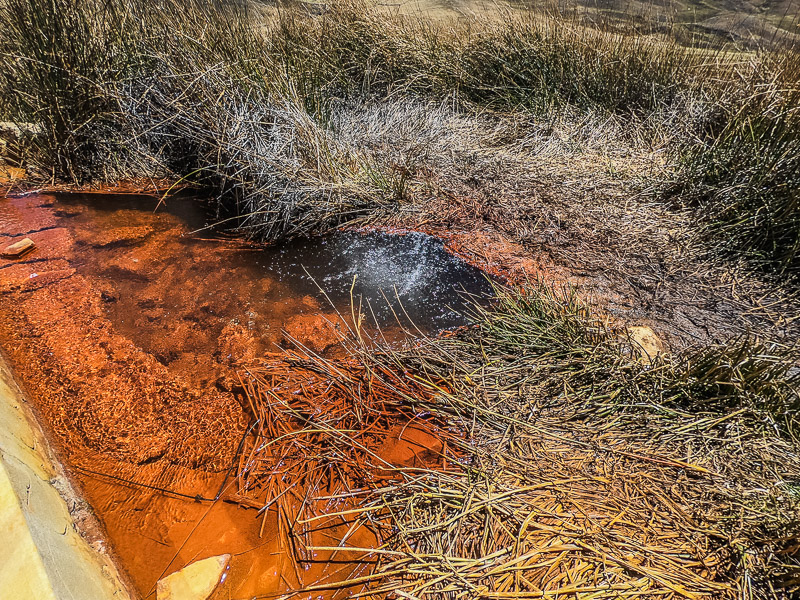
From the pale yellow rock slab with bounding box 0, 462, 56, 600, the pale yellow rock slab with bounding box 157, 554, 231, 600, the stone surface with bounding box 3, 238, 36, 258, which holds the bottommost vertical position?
the pale yellow rock slab with bounding box 157, 554, 231, 600

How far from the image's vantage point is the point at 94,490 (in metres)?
1.71

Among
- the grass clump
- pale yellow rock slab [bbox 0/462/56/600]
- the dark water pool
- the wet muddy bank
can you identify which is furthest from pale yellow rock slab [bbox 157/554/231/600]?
the grass clump

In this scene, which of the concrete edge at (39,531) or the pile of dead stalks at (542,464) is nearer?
the concrete edge at (39,531)

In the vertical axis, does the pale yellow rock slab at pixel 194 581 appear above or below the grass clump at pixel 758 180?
below

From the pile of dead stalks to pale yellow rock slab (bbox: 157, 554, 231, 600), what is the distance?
0.84 feet

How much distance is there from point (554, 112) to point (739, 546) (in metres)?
4.19

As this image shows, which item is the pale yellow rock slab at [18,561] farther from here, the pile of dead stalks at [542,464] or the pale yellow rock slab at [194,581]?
the pile of dead stalks at [542,464]

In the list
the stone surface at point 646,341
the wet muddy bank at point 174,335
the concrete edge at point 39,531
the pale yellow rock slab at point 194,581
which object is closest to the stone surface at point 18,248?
the wet muddy bank at point 174,335

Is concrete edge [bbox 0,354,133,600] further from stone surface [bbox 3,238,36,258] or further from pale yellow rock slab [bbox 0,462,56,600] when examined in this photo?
stone surface [bbox 3,238,36,258]

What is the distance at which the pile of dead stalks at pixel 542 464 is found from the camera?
53.3 inches

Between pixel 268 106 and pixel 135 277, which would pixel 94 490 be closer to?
pixel 135 277

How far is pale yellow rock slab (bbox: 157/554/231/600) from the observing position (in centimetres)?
141

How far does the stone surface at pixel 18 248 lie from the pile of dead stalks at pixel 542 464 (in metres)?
2.06

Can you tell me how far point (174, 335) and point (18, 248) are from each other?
1.48 meters
